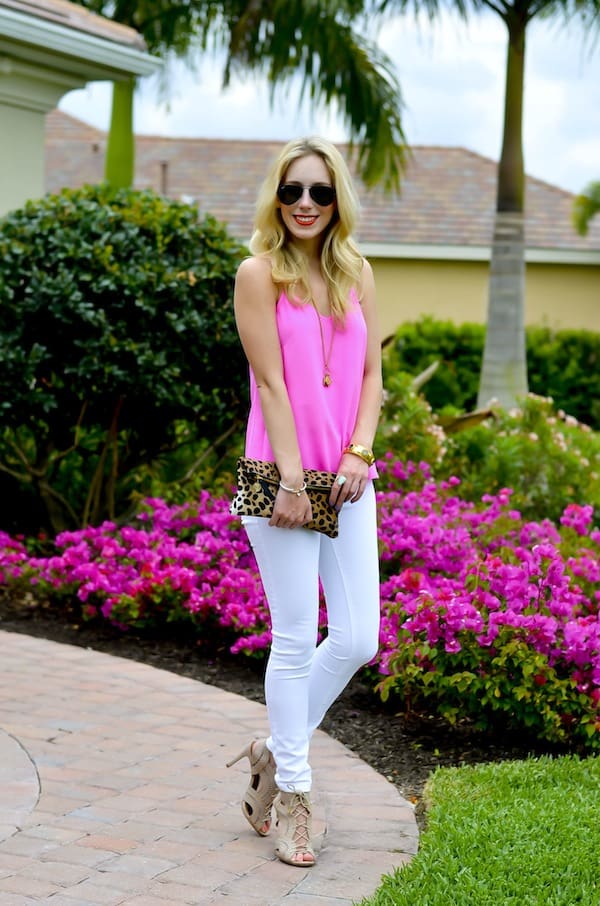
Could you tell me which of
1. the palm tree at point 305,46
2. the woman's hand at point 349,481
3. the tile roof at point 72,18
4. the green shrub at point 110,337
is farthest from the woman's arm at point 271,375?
the palm tree at point 305,46

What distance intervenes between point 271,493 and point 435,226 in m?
21.4

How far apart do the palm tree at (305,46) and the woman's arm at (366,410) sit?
10.9 meters

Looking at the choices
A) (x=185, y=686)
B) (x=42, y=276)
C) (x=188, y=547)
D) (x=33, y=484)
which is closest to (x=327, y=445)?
(x=185, y=686)

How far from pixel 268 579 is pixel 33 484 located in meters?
4.56

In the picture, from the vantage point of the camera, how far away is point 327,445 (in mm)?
3477

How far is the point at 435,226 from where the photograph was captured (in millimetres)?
24109

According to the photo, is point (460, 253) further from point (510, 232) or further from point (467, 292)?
point (510, 232)

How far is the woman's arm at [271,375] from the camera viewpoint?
3373 millimetres

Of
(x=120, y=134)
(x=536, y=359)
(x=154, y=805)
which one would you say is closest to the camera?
(x=154, y=805)

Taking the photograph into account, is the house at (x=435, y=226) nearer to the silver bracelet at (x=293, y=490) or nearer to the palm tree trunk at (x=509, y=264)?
the palm tree trunk at (x=509, y=264)

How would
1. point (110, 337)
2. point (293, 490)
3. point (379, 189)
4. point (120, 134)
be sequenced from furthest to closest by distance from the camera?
point (379, 189) < point (120, 134) < point (110, 337) < point (293, 490)

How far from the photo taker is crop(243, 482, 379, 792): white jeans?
3436mm

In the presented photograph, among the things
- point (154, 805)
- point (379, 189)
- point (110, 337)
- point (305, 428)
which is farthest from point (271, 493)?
point (379, 189)

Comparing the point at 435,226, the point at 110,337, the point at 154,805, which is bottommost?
the point at 154,805
